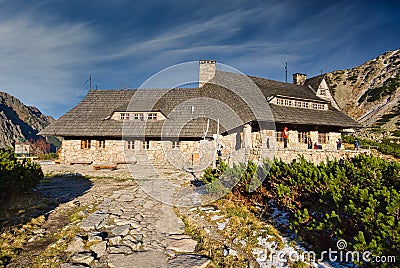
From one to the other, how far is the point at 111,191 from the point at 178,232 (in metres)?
5.67

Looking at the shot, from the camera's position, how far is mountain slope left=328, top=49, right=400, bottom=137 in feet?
158

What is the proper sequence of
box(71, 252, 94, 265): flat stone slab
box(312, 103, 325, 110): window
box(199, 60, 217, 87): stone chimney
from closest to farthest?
1. box(71, 252, 94, 265): flat stone slab
2. box(312, 103, 325, 110): window
3. box(199, 60, 217, 87): stone chimney

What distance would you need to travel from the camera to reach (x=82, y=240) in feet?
19.0

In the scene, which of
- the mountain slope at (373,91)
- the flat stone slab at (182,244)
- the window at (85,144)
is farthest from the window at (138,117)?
the mountain slope at (373,91)

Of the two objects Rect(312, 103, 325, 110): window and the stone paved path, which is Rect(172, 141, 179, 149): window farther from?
Rect(312, 103, 325, 110): window

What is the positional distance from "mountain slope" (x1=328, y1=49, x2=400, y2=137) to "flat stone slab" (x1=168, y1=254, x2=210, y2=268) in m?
44.2

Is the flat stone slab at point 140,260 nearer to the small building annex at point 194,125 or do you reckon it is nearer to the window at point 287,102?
the small building annex at point 194,125

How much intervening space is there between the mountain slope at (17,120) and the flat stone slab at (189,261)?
99.4 m

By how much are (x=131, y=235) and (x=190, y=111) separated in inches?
695

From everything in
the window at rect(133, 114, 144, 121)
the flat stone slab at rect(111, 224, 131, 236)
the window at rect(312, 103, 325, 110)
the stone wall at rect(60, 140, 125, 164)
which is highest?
the window at rect(312, 103, 325, 110)

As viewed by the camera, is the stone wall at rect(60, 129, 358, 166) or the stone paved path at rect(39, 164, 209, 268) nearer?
the stone paved path at rect(39, 164, 209, 268)

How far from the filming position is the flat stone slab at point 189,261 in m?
4.78

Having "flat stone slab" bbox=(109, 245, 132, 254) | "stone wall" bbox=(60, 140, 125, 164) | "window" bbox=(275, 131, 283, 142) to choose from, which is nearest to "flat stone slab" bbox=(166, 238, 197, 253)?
"flat stone slab" bbox=(109, 245, 132, 254)

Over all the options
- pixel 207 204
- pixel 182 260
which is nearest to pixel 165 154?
pixel 207 204
